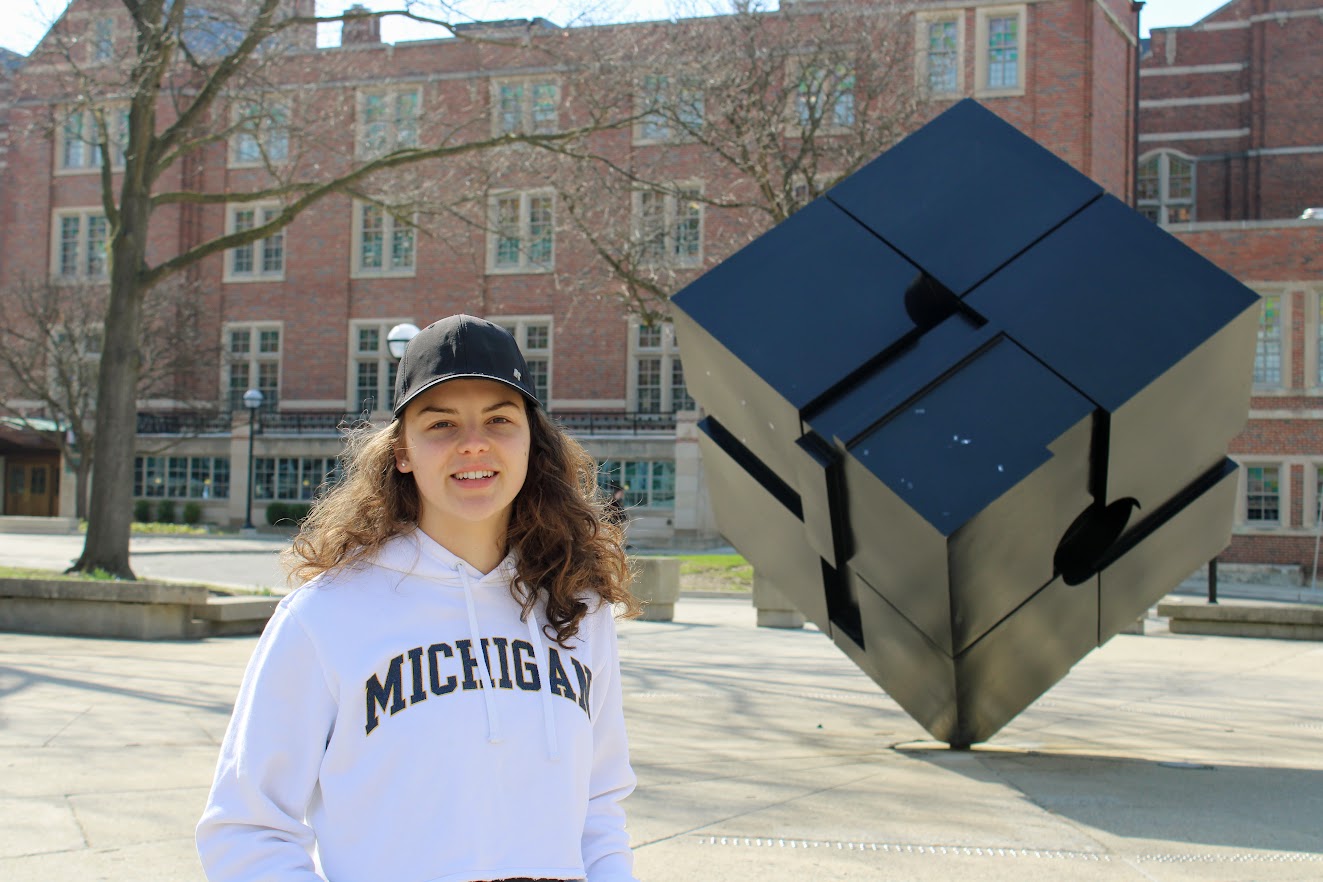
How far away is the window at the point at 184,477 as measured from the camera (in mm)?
36062

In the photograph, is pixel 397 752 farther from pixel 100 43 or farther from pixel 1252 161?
pixel 1252 161

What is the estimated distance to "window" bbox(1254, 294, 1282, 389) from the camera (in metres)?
28.0

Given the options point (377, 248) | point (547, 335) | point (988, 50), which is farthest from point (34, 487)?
point (988, 50)

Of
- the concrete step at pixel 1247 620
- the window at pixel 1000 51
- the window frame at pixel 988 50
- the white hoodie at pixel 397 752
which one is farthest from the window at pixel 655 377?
the white hoodie at pixel 397 752

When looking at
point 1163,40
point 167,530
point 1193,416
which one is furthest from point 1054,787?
point 1163,40

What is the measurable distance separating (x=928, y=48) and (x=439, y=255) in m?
15.2

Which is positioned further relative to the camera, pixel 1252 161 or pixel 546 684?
pixel 1252 161

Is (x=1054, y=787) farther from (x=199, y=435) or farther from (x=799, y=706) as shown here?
(x=199, y=435)

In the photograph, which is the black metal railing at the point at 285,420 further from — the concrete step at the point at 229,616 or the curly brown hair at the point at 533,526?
the curly brown hair at the point at 533,526

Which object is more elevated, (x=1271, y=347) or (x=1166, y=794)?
(x=1271, y=347)

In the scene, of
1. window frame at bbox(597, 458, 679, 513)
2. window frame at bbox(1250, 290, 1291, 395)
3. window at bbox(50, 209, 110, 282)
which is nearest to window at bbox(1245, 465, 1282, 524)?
window frame at bbox(1250, 290, 1291, 395)

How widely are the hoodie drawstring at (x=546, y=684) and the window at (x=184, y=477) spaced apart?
35.5m

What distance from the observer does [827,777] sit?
5.34m

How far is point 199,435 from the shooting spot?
119 ft
